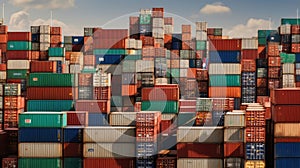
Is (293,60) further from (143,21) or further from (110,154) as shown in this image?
(110,154)

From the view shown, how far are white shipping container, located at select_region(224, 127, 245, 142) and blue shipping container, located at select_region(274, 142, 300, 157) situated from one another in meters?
2.81

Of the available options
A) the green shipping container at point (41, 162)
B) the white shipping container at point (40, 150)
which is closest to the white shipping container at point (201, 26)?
the white shipping container at point (40, 150)

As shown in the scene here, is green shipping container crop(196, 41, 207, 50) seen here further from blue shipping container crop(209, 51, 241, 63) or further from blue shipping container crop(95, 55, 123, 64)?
blue shipping container crop(209, 51, 241, 63)

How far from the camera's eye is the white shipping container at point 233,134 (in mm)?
45750

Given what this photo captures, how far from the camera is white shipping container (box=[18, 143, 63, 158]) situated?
48.1 m

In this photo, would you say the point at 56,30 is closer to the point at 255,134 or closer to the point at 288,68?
the point at 288,68

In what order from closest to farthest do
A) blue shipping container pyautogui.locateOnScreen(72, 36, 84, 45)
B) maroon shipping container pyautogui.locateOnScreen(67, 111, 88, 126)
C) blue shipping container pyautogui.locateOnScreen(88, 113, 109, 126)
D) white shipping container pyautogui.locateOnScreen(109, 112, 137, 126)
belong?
maroon shipping container pyautogui.locateOnScreen(67, 111, 88, 126)
white shipping container pyautogui.locateOnScreen(109, 112, 137, 126)
blue shipping container pyautogui.locateOnScreen(88, 113, 109, 126)
blue shipping container pyautogui.locateOnScreen(72, 36, 84, 45)

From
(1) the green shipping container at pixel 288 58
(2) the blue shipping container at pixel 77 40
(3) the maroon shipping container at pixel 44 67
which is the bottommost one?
(3) the maroon shipping container at pixel 44 67

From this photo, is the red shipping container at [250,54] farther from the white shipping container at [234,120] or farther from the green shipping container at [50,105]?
the white shipping container at [234,120]

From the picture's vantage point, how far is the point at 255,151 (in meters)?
44.7

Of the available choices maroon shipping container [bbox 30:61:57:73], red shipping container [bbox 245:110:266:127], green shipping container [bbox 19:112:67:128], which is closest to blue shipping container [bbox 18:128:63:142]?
green shipping container [bbox 19:112:67:128]

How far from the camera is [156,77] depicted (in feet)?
214

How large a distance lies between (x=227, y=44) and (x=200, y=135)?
1510 cm

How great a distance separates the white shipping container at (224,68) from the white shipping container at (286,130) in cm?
1315
